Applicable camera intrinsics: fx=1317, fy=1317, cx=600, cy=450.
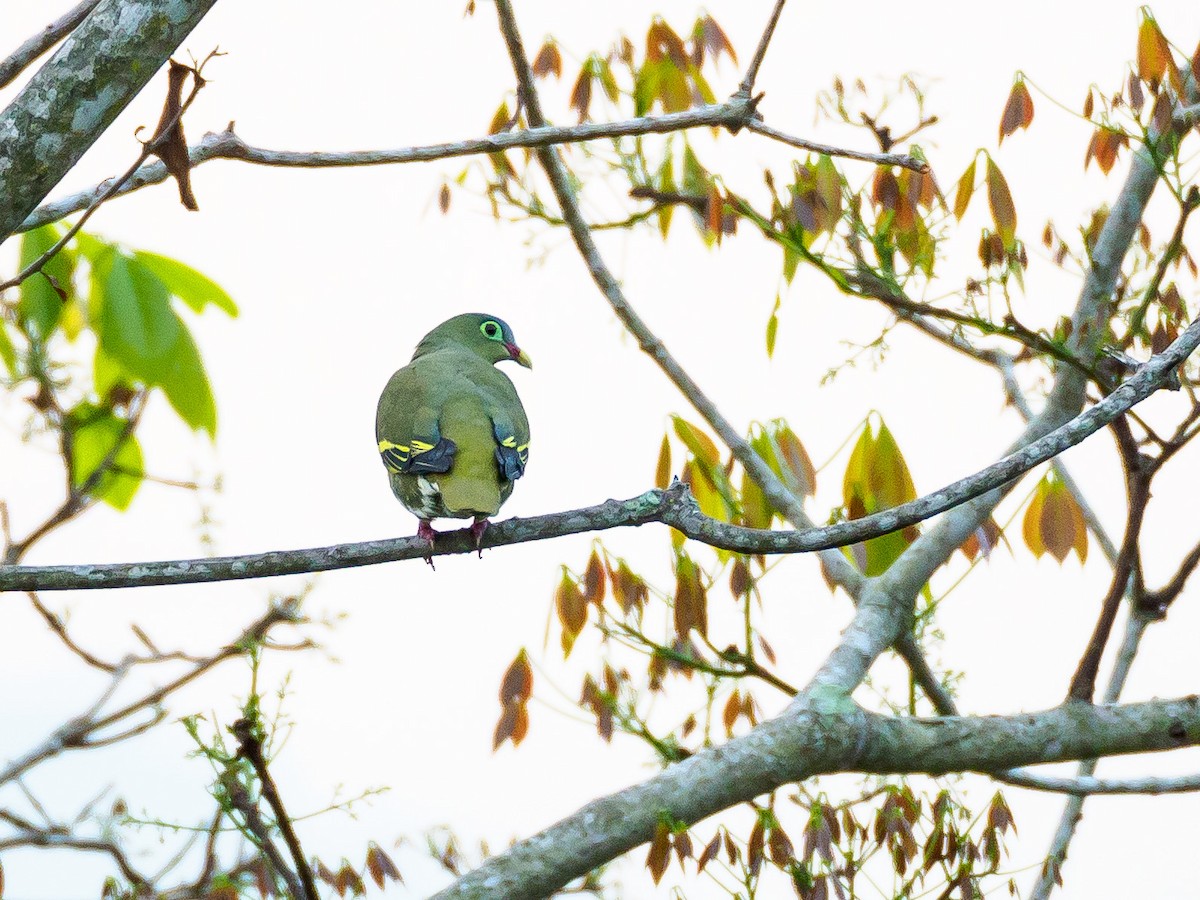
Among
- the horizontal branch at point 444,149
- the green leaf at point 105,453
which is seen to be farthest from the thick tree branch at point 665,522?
the green leaf at point 105,453

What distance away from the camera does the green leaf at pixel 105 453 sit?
A: 11.1ft

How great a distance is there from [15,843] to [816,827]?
1.86 m

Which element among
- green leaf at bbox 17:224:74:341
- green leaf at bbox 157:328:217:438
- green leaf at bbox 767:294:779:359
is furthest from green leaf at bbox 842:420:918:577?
green leaf at bbox 17:224:74:341

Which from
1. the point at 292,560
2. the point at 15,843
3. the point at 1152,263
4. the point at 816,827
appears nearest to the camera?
the point at 292,560

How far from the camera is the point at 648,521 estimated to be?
7.34 feet

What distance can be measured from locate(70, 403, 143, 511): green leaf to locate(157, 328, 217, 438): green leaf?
1.14 ft

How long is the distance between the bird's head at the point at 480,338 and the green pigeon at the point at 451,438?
15.2 inches

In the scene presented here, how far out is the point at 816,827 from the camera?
290cm

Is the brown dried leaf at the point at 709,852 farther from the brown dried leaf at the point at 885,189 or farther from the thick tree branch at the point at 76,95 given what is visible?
the thick tree branch at the point at 76,95

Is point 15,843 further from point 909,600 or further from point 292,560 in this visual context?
point 909,600


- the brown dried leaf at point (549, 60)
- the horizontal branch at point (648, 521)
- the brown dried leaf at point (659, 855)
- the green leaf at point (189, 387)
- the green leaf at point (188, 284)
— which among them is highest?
the brown dried leaf at point (549, 60)

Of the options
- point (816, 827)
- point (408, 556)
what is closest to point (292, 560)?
point (408, 556)

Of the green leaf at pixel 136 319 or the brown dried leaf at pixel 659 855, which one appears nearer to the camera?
the brown dried leaf at pixel 659 855

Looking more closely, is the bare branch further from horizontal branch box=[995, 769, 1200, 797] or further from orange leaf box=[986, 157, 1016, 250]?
horizontal branch box=[995, 769, 1200, 797]
